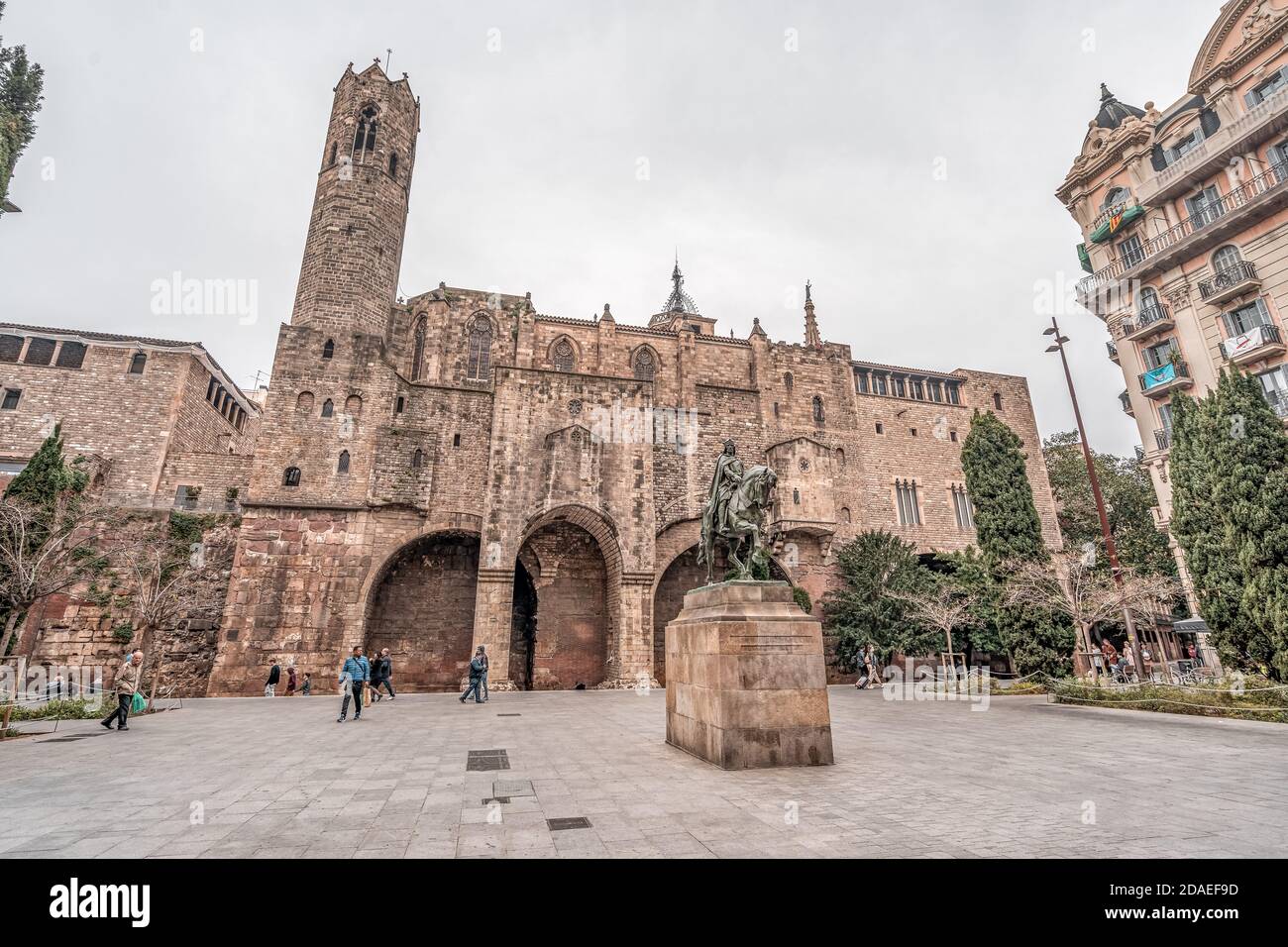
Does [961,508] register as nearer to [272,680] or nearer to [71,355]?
[272,680]

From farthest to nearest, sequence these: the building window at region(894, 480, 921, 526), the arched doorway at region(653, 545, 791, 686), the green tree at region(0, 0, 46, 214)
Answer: the building window at region(894, 480, 921, 526) < the arched doorway at region(653, 545, 791, 686) < the green tree at region(0, 0, 46, 214)

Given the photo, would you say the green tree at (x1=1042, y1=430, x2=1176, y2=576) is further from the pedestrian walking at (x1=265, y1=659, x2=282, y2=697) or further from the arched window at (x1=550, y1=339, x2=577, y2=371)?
the pedestrian walking at (x1=265, y1=659, x2=282, y2=697)

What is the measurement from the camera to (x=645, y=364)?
101ft

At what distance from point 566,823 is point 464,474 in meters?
20.7

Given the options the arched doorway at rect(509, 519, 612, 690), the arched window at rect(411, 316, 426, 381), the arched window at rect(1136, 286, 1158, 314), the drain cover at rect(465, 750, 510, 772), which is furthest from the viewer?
the arched window at rect(411, 316, 426, 381)

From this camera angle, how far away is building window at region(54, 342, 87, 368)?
26.7m

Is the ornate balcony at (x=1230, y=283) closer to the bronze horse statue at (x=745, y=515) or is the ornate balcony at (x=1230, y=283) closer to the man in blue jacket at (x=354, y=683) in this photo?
the bronze horse statue at (x=745, y=515)

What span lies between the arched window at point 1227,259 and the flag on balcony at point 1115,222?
10.6 feet

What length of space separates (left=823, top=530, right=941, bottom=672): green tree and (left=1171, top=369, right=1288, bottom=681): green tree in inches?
389

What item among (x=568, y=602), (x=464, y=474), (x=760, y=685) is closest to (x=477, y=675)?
(x=568, y=602)

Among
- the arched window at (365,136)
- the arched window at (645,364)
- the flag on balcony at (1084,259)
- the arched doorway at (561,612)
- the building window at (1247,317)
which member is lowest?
the arched doorway at (561,612)

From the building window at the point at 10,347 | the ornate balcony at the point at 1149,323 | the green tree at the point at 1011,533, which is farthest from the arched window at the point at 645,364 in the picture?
the building window at the point at 10,347

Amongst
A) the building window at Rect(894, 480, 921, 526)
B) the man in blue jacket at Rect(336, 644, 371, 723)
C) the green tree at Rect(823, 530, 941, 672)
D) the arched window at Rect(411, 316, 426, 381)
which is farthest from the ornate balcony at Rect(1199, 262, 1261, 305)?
the arched window at Rect(411, 316, 426, 381)

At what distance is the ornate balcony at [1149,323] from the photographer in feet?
68.7
